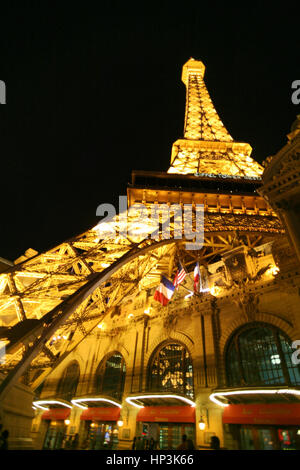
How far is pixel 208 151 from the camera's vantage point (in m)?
48.8

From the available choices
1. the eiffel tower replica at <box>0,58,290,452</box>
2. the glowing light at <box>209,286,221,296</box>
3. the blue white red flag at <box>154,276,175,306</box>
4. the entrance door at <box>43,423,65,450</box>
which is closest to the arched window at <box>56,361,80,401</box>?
the eiffel tower replica at <box>0,58,290,452</box>

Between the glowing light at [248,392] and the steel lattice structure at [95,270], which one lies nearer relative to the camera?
the steel lattice structure at [95,270]

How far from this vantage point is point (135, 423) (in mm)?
17000

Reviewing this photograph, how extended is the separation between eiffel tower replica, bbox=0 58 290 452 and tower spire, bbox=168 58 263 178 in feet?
32.7

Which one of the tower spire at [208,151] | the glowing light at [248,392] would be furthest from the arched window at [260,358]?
the tower spire at [208,151]

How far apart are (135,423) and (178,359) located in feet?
15.9

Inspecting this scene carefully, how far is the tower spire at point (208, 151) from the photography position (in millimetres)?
41094

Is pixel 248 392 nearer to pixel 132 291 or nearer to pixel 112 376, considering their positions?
pixel 112 376

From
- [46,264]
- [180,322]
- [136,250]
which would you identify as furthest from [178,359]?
[46,264]

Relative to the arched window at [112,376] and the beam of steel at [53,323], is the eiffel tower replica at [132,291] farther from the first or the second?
the arched window at [112,376]

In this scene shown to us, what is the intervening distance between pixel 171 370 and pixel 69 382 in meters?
10.5

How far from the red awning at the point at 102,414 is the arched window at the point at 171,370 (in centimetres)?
289

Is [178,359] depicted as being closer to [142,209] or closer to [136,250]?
[136,250]

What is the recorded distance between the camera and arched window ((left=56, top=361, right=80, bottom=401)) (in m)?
22.3
